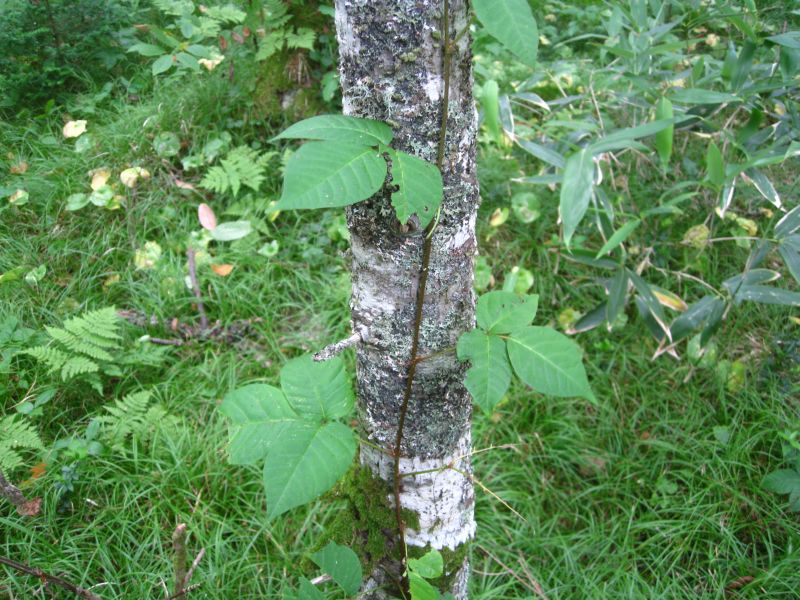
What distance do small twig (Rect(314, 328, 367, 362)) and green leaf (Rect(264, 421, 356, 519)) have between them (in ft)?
0.40

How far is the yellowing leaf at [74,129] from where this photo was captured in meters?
3.07

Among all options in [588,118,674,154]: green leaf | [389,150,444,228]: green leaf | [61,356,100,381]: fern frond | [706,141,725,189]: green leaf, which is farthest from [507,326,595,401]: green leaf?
[61,356,100,381]: fern frond

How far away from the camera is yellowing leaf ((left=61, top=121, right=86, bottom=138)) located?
10.1ft

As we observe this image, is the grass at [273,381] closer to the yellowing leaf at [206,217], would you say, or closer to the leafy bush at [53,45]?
the yellowing leaf at [206,217]

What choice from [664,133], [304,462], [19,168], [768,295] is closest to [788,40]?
[664,133]

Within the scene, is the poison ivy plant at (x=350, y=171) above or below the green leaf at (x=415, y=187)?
above

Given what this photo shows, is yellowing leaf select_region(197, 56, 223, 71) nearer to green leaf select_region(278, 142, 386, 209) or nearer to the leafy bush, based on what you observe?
the leafy bush

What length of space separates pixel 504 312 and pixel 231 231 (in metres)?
2.08

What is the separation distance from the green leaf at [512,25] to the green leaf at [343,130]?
0.21 m

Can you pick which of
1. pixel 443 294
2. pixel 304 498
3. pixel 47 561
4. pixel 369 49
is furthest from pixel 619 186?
pixel 47 561

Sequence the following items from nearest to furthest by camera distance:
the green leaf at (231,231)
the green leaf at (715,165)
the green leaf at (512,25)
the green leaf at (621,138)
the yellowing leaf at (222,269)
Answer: the green leaf at (512,25)
the green leaf at (621,138)
the green leaf at (715,165)
the yellowing leaf at (222,269)
the green leaf at (231,231)

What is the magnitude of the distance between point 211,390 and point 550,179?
159 centimetres

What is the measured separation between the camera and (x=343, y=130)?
2.61 feet

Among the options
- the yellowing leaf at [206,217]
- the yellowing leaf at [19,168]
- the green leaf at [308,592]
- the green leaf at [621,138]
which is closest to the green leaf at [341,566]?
the green leaf at [308,592]
